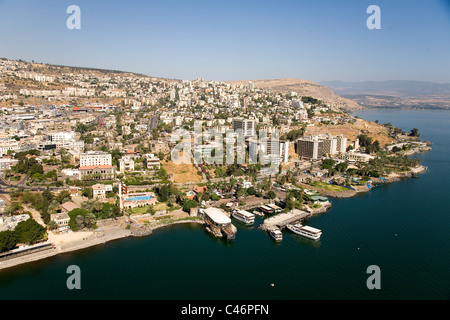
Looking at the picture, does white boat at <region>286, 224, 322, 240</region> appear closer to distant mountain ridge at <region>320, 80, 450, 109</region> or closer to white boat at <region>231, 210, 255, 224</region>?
white boat at <region>231, 210, 255, 224</region>

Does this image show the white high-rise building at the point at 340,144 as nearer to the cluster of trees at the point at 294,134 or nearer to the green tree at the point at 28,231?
the cluster of trees at the point at 294,134

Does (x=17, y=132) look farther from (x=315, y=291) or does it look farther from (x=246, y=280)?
(x=315, y=291)

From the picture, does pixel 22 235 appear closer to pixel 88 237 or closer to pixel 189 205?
pixel 88 237

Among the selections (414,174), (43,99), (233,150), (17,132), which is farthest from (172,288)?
(43,99)

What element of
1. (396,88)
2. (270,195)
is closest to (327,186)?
(270,195)

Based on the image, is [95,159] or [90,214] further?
[95,159]

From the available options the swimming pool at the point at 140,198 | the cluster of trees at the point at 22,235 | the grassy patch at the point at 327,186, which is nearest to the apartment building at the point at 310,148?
the grassy patch at the point at 327,186

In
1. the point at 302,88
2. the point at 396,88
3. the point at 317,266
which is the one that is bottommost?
the point at 317,266
